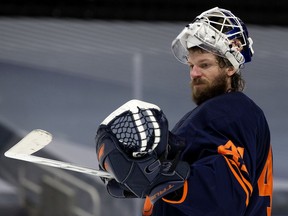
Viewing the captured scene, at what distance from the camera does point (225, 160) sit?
1002mm

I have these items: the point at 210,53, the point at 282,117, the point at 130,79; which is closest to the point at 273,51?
the point at 282,117

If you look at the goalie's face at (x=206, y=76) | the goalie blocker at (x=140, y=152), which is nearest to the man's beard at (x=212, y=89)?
the goalie's face at (x=206, y=76)

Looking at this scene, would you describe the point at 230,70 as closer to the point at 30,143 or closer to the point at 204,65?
the point at 204,65

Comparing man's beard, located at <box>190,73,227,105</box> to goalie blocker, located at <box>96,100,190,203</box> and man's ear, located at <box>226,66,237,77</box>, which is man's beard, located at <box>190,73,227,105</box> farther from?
goalie blocker, located at <box>96,100,190,203</box>

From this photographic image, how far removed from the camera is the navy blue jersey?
985mm

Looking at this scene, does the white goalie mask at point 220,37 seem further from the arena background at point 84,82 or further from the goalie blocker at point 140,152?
the arena background at point 84,82

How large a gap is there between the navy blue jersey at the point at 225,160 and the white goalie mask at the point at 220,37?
60 mm

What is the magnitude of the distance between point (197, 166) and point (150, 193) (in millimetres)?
68

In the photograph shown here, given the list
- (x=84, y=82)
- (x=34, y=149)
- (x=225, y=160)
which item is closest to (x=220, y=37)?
(x=225, y=160)

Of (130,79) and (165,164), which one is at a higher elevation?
(165,164)

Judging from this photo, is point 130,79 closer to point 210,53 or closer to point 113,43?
point 113,43

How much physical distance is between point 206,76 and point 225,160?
0.16 m

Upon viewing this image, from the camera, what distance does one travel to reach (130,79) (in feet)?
8.82

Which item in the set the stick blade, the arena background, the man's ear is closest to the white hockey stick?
the stick blade
